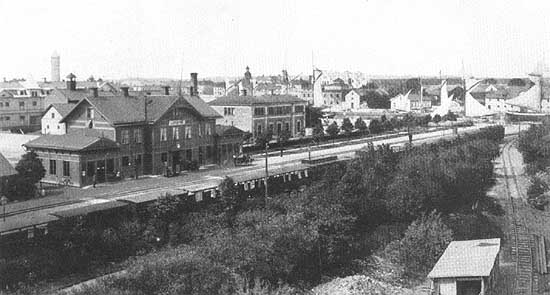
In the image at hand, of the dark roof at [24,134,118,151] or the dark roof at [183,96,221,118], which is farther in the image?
the dark roof at [183,96,221,118]

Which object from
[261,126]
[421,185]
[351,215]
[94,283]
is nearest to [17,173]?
[94,283]

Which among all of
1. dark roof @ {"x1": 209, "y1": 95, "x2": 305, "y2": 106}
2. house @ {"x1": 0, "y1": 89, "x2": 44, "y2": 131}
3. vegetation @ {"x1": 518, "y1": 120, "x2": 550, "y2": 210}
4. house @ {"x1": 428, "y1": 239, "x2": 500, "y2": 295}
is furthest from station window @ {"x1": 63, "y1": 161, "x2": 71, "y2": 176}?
house @ {"x1": 0, "y1": 89, "x2": 44, "y2": 131}

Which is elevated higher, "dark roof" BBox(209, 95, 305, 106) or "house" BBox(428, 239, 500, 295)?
"dark roof" BBox(209, 95, 305, 106)

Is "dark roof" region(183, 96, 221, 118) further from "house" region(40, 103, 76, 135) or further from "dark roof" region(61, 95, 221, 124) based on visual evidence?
"house" region(40, 103, 76, 135)

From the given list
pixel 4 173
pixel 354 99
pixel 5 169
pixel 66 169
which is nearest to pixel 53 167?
pixel 66 169

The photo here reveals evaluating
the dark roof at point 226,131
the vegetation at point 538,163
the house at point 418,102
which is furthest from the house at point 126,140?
the house at point 418,102

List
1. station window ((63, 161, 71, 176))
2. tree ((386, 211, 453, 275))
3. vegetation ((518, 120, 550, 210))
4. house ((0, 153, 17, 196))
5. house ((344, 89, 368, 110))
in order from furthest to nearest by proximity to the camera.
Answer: house ((344, 89, 368, 110))
vegetation ((518, 120, 550, 210))
station window ((63, 161, 71, 176))
house ((0, 153, 17, 196))
tree ((386, 211, 453, 275))

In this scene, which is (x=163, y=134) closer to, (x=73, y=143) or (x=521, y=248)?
(x=73, y=143)
